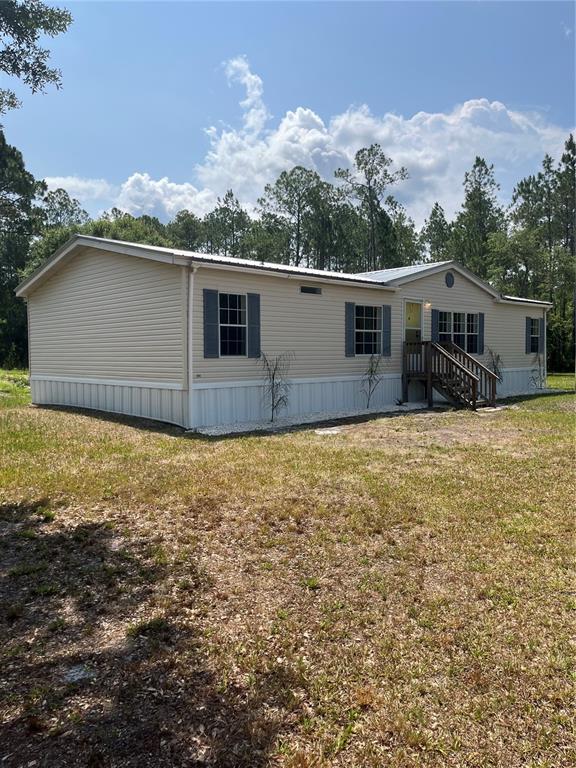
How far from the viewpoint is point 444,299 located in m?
15.1

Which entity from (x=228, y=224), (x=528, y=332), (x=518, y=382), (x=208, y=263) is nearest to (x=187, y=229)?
(x=228, y=224)

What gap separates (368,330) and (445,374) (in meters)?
2.31

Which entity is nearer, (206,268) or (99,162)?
(206,268)

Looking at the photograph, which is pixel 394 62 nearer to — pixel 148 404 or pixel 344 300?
pixel 344 300

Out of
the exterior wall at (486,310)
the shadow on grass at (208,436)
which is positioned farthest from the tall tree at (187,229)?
the shadow on grass at (208,436)

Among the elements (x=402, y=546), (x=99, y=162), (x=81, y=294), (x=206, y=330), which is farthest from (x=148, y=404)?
(x=99, y=162)

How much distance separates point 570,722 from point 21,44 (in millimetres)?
6422

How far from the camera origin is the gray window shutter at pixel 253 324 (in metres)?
10.6

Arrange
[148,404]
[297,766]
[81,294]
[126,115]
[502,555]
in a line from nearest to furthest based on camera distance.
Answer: [297,766]
[502,555]
[148,404]
[126,115]
[81,294]

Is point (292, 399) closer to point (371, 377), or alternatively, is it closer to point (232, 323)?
point (232, 323)

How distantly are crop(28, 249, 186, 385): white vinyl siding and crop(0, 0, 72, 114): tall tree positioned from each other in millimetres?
4618

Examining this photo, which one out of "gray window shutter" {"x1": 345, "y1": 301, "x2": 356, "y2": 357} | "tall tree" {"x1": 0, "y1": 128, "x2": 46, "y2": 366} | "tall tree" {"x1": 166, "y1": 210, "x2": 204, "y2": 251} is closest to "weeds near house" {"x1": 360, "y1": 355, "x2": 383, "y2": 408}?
"gray window shutter" {"x1": 345, "y1": 301, "x2": 356, "y2": 357}

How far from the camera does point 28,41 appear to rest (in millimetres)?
4844

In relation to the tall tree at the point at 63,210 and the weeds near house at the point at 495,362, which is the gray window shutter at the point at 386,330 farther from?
the tall tree at the point at 63,210
